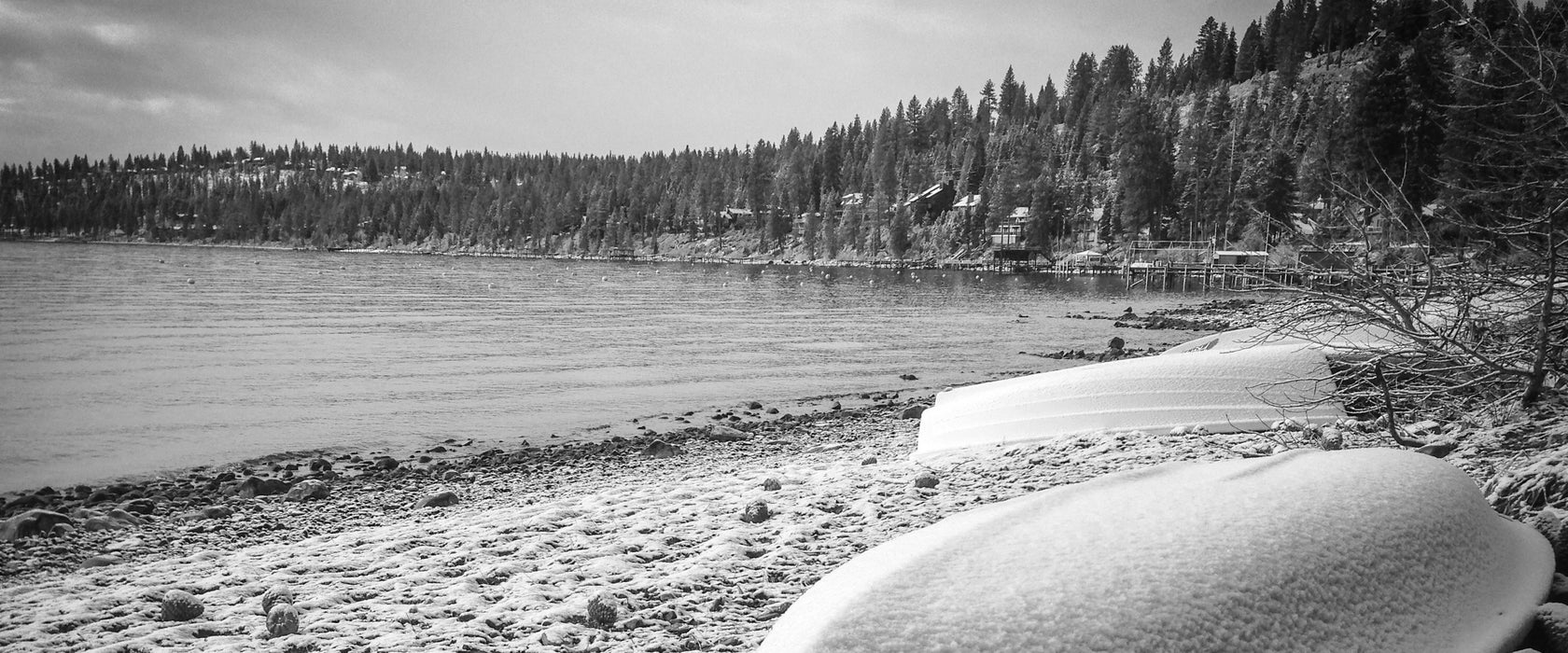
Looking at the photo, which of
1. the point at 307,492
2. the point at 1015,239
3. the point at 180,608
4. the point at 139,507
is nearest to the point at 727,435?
the point at 307,492

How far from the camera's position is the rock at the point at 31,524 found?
7922 millimetres

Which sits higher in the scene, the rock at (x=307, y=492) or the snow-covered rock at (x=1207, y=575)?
the snow-covered rock at (x=1207, y=575)

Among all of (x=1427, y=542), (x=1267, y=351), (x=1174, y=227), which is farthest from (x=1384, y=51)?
(x=1427, y=542)

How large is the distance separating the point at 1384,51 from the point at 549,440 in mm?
58487

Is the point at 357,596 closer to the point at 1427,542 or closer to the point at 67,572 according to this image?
the point at 67,572

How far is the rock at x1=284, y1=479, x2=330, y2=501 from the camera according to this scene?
9703mm

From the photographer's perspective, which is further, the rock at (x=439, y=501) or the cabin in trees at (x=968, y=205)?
the cabin in trees at (x=968, y=205)

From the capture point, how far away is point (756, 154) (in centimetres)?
17212

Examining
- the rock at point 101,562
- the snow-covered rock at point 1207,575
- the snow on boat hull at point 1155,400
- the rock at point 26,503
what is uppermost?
the snow-covered rock at point 1207,575

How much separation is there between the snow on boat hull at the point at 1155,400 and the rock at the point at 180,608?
7.09 m

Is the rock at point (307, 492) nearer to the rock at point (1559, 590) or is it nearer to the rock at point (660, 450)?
the rock at point (660, 450)

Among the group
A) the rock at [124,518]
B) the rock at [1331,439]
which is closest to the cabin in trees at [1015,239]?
the rock at [1331,439]

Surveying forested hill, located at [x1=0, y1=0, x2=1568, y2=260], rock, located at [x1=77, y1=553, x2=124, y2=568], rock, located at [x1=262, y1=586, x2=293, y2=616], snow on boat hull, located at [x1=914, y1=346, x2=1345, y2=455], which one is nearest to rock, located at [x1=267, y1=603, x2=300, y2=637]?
A: rock, located at [x1=262, y1=586, x2=293, y2=616]

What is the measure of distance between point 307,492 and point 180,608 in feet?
17.3
